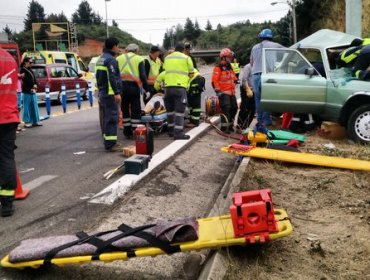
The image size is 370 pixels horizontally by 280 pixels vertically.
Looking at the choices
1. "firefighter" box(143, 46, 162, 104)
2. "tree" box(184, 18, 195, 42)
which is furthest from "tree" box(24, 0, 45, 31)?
"firefighter" box(143, 46, 162, 104)

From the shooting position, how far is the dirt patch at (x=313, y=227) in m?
3.60

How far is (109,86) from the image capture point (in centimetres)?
778

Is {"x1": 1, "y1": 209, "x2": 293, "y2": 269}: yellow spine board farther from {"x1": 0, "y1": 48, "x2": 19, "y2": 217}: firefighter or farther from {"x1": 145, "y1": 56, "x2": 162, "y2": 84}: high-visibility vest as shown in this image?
{"x1": 145, "y1": 56, "x2": 162, "y2": 84}: high-visibility vest

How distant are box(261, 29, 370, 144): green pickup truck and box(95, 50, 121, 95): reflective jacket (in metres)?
2.98

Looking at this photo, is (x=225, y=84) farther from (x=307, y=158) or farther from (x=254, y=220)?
(x=254, y=220)

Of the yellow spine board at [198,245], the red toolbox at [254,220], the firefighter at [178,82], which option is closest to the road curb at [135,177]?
the firefighter at [178,82]

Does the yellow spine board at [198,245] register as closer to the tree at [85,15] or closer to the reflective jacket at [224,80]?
→ the reflective jacket at [224,80]

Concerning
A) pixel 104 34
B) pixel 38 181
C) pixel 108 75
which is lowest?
pixel 38 181

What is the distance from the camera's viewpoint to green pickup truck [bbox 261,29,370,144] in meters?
8.49

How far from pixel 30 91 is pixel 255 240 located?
9160mm

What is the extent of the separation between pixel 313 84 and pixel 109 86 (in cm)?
386

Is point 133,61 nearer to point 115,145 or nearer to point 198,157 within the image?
point 115,145

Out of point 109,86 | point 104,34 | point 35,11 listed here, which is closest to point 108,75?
point 109,86

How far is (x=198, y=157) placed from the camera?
7.80 metres
